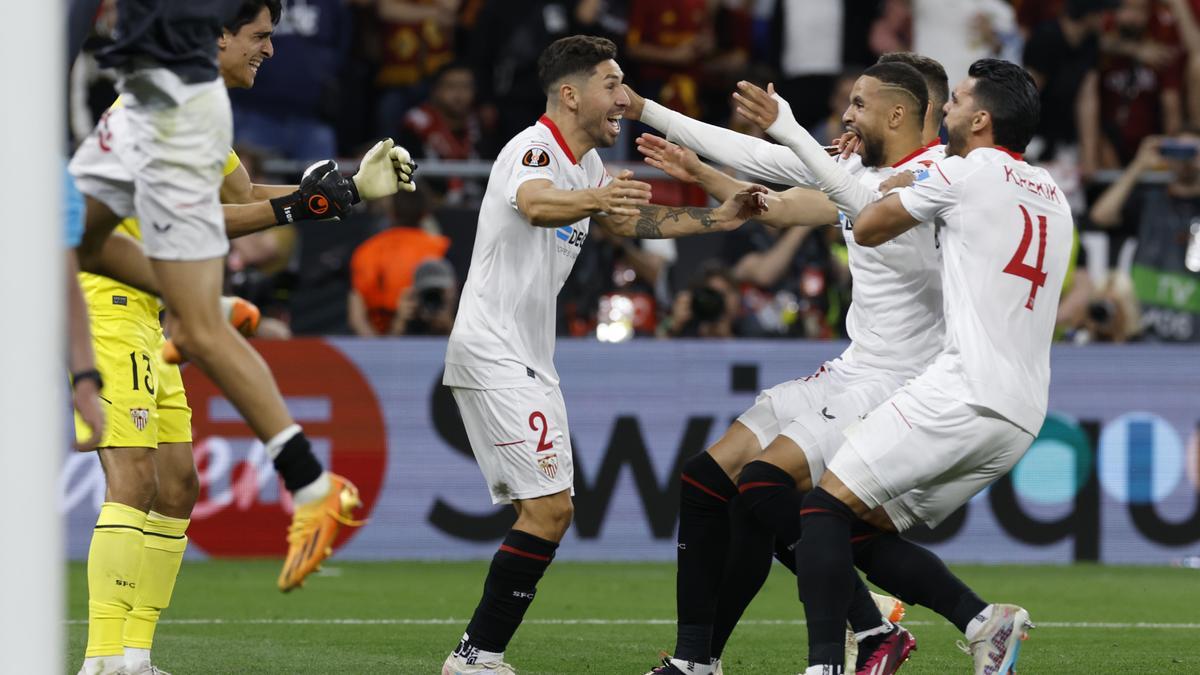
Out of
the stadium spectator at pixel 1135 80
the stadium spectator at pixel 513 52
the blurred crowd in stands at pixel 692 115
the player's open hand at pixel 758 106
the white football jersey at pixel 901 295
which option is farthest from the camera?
the stadium spectator at pixel 1135 80

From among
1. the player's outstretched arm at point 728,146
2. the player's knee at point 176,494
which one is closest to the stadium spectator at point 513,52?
the player's outstretched arm at point 728,146

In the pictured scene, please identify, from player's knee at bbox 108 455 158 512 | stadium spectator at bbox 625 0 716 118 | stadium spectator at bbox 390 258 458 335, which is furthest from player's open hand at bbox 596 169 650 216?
stadium spectator at bbox 625 0 716 118

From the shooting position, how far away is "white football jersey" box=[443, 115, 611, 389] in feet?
22.9

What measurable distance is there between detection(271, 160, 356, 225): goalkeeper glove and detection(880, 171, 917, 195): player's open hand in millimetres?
2014

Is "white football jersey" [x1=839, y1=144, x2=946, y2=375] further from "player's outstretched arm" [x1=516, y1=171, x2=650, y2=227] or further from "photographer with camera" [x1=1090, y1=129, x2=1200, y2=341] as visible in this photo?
"photographer with camera" [x1=1090, y1=129, x2=1200, y2=341]

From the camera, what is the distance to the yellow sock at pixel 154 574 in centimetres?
689

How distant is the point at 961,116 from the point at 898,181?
19.2 inches

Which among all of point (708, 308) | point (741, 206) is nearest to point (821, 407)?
point (741, 206)

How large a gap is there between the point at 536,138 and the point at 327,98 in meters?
7.98

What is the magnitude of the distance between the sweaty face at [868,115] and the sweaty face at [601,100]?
3.15ft

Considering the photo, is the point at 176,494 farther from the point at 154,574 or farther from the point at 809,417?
the point at 809,417

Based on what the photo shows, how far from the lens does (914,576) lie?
20.3 feet

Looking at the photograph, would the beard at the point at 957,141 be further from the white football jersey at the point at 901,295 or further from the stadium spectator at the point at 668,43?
the stadium spectator at the point at 668,43

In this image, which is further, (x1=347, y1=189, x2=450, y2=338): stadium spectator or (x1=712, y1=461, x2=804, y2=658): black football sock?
(x1=347, y1=189, x2=450, y2=338): stadium spectator
